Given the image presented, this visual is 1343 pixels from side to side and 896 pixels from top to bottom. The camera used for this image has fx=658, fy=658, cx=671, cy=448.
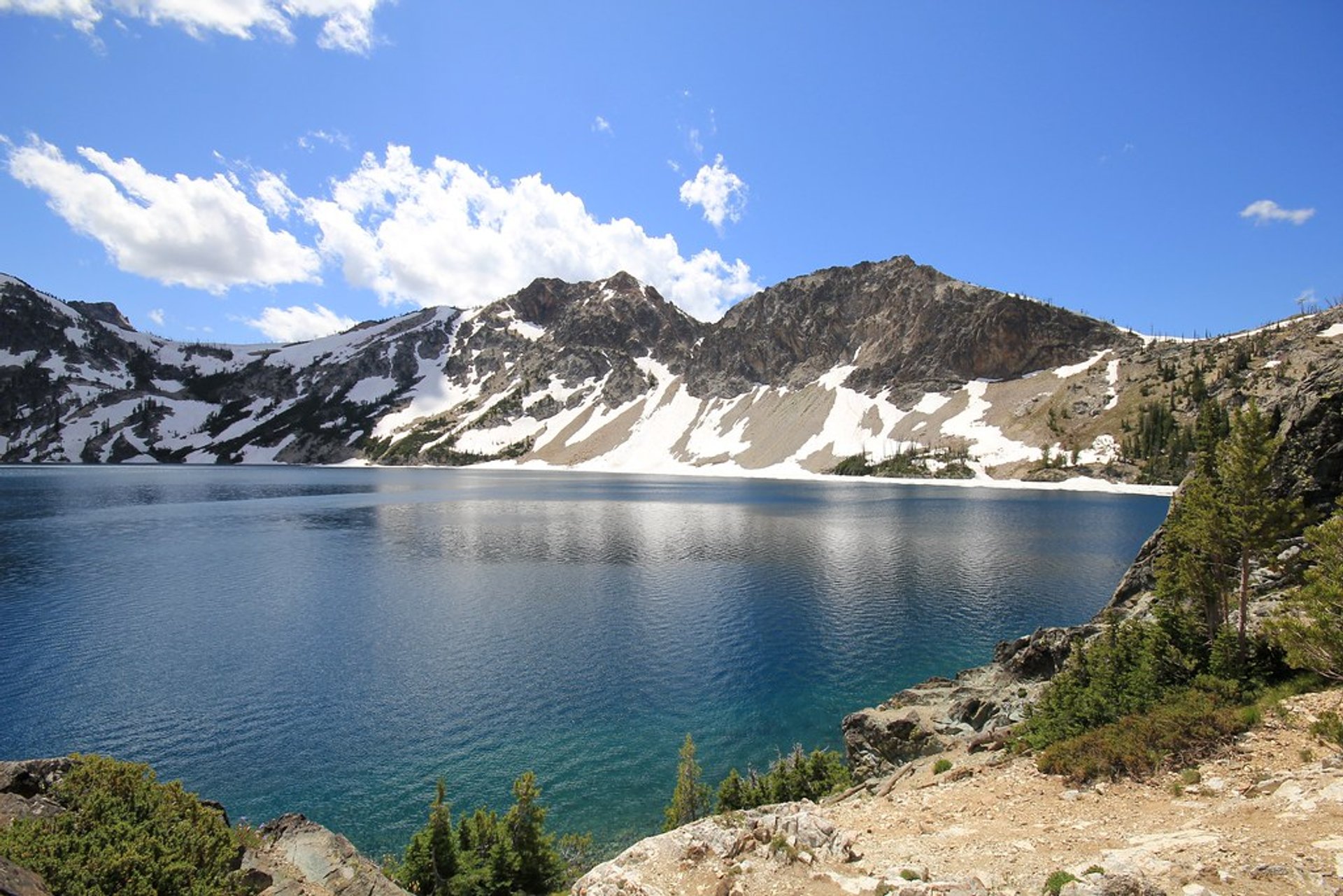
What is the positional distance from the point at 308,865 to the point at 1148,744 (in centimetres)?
2044

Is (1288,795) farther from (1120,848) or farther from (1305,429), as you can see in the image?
(1305,429)

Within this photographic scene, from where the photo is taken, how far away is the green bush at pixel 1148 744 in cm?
1552

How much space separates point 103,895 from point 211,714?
75.4ft

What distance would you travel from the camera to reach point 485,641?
4003 centimetres

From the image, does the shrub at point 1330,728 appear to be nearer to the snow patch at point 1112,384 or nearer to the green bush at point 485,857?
the green bush at point 485,857

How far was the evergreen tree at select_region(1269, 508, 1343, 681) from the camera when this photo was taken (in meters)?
16.2

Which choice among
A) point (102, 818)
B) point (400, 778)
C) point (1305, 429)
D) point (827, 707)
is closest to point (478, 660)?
point (400, 778)

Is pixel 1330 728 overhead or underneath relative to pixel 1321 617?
underneath

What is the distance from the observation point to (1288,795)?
12.6m

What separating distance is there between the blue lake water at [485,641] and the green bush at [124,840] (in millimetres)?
9461

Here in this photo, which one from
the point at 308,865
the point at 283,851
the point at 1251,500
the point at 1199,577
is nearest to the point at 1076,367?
the point at 1199,577

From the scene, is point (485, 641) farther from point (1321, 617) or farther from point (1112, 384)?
point (1112, 384)

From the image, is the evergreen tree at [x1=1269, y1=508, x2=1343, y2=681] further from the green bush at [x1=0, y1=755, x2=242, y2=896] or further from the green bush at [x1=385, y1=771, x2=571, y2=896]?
Result: the green bush at [x1=0, y1=755, x2=242, y2=896]

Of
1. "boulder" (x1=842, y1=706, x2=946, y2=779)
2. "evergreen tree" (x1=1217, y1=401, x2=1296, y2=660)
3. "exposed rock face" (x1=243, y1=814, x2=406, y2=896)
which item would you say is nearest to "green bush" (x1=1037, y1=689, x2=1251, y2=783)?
"evergreen tree" (x1=1217, y1=401, x2=1296, y2=660)
